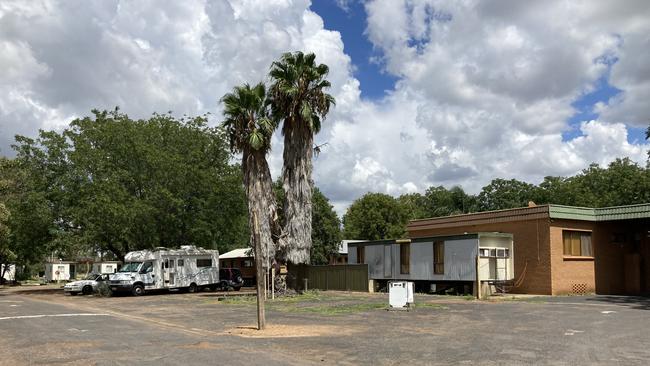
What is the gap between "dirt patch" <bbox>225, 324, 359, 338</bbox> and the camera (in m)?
15.5

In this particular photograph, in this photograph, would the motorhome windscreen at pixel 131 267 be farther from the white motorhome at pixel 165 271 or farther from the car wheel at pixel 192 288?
the car wheel at pixel 192 288

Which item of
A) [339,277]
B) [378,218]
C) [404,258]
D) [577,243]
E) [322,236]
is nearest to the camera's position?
[577,243]

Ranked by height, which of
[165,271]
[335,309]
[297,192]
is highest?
[297,192]

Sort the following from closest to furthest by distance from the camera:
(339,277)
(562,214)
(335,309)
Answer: (335,309) < (562,214) < (339,277)

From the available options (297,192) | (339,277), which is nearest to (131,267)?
(297,192)

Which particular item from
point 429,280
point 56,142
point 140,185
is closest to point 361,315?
point 429,280

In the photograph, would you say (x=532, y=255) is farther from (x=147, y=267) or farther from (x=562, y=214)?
(x=147, y=267)

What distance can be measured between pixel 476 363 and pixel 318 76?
22.9m

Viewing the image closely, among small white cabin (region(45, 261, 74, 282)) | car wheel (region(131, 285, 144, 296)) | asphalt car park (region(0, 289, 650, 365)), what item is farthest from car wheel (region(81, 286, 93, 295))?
small white cabin (region(45, 261, 74, 282))

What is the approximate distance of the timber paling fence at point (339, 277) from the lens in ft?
123

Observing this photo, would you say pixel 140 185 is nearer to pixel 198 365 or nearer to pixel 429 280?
pixel 429 280

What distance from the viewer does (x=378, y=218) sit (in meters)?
74.3

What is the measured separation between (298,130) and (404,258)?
9.86 m

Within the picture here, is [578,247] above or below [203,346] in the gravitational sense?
above
